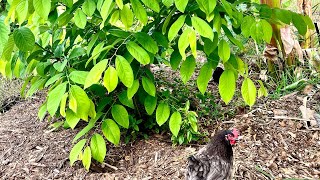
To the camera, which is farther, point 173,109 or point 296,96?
point 296,96

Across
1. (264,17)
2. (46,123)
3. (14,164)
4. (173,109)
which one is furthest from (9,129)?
(264,17)

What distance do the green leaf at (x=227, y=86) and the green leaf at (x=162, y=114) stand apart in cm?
63

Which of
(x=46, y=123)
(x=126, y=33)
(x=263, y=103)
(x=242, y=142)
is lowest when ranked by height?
(x=46, y=123)

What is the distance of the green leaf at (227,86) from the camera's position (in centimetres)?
174

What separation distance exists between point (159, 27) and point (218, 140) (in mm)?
729

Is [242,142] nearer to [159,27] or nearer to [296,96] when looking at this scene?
[296,96]

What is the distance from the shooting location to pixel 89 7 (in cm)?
174

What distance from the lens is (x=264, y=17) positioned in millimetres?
1893

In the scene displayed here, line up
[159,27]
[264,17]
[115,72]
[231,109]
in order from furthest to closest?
[231,109]
[159,27]
[264,17]
[115,72]

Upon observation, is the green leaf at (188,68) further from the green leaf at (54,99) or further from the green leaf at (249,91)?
the green leaf at (54,99)

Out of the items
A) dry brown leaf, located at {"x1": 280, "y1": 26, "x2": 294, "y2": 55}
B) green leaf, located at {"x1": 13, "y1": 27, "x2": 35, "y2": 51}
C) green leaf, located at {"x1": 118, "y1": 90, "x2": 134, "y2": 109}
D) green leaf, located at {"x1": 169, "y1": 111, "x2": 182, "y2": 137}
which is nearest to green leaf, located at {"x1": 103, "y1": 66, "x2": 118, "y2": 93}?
green leaf, located at {"x1": 13, "y1": 27, "x2": 35, "y2": 51}

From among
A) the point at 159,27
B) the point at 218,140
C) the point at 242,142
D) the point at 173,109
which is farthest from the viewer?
the point at 242,142

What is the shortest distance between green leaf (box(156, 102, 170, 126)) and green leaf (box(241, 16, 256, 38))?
29.5 inches

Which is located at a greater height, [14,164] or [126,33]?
[126,33]
